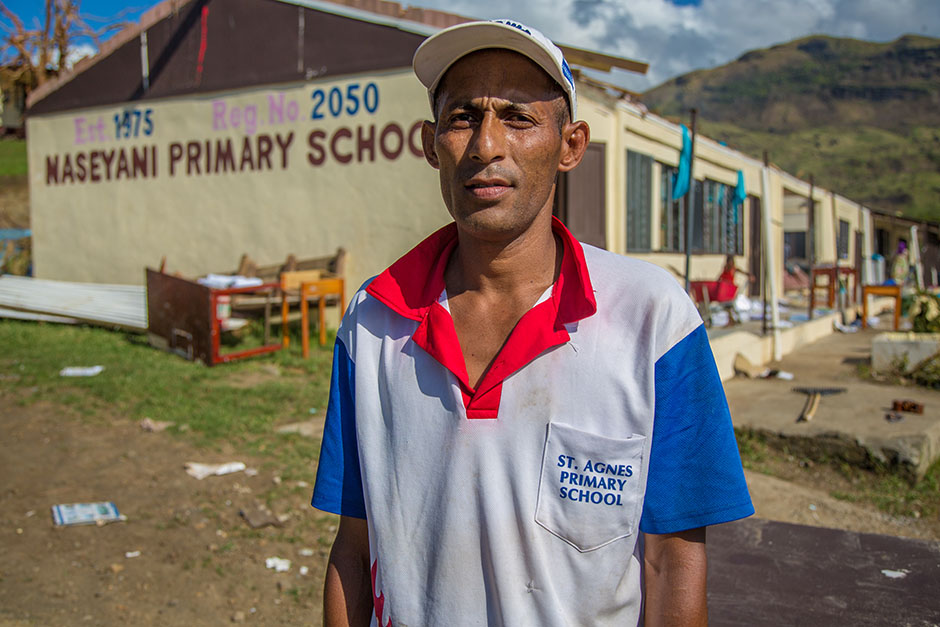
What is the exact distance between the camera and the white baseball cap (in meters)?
1.31

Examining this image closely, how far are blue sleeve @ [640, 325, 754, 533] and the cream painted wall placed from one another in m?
8.14

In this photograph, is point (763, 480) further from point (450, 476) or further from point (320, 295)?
point (320, 295)

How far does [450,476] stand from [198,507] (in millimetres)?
3642

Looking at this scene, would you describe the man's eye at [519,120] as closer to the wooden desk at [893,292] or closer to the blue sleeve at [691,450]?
the blue sleeve at [691,450]

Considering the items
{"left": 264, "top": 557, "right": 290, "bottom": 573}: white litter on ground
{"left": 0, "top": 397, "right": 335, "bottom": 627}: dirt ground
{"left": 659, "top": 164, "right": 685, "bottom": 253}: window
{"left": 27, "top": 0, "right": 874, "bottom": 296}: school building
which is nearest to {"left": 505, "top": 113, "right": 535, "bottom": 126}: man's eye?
{"left": 0, "top": 397, "right": 335, "bottom": 627}: dirt ground

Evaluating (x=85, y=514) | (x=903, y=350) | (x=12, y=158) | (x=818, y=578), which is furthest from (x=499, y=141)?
(x=12, y=158)

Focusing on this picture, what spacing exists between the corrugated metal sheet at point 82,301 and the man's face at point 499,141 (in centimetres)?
892

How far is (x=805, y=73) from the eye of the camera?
14800 centimetres

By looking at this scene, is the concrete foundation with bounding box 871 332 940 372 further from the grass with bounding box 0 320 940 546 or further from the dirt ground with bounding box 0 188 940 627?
the dirt ground with bounding box 0 188 940 627

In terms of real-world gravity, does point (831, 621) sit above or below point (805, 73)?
below

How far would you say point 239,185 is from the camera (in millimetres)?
10844

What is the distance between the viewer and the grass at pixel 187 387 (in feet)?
18.7

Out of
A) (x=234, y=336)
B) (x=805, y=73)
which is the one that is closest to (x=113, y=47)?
(x=234, y=336)

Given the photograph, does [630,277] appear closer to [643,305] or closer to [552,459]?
[643,305]
